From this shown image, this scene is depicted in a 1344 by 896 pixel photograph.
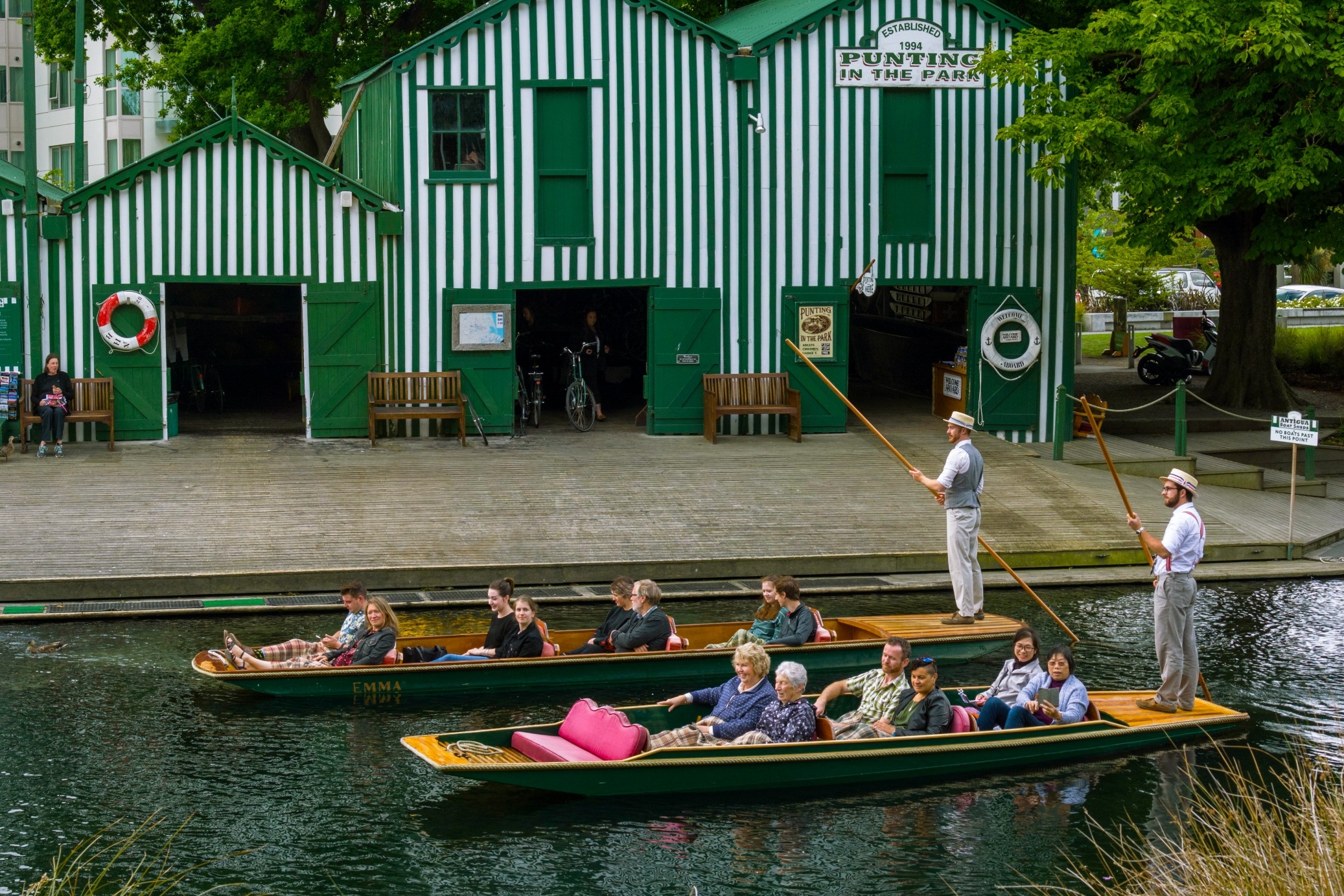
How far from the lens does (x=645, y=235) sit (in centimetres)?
2389

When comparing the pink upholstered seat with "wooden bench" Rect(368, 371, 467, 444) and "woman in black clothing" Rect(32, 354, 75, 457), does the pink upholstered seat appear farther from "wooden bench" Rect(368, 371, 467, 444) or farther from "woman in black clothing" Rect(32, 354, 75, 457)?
"woman in black clothing" Rect(32, 354, 75, 457)

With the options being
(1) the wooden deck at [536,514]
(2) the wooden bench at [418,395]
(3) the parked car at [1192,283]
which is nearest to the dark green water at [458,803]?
(1) the wooden deck at [536,514]

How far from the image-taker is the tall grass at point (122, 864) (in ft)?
29.2

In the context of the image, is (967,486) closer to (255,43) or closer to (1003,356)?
(1003,356)

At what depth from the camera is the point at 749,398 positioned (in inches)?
949

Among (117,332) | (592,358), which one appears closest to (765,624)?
(592,358)

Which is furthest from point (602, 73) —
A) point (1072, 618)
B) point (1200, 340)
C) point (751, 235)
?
point (1200, 340)

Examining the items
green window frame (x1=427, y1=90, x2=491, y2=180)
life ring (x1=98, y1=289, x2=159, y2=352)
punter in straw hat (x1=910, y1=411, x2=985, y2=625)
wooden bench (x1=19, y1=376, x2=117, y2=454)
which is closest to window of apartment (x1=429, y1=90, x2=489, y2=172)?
green window frame (x1=427, y1=90, x2=491, y2=180)

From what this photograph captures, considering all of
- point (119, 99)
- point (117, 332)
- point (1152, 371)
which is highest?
point (119, 99)

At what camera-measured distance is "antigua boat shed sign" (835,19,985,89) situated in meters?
23.8

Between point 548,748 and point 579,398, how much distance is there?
1329 centimetres

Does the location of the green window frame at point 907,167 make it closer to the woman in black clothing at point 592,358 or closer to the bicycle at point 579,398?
the woman in black clothing at point 592,358

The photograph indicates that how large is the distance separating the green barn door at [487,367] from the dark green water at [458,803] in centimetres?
971

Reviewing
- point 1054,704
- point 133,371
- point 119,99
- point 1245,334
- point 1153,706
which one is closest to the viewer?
point 1054,704
